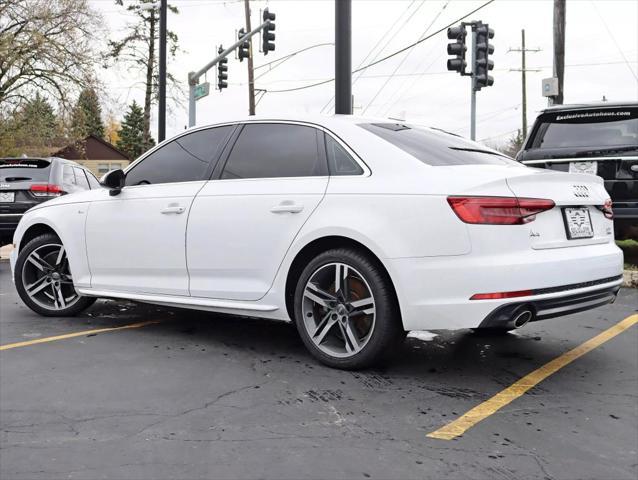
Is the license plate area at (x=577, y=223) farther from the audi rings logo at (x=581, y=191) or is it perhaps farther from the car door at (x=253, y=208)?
the car door at (x=253, y=208)

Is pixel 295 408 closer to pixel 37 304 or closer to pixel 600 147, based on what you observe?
pixel 37 304

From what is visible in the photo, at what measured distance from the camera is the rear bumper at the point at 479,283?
11.4 feet

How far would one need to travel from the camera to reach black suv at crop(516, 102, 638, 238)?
6.97 m

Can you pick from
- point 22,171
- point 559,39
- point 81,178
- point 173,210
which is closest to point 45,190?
point 22,171

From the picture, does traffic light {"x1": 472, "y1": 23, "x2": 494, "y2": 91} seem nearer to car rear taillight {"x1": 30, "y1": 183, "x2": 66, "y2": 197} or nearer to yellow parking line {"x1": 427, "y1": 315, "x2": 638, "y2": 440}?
car rear taillight {"x1": 30, "y1": 183, "x2": 66, "y2": 197}

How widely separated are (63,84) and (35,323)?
24252 millimetres

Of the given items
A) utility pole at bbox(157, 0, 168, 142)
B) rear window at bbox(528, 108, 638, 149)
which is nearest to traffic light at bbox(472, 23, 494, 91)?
rear window at bbox(528, 108, 638, 149)

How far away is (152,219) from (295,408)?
7.22 ft

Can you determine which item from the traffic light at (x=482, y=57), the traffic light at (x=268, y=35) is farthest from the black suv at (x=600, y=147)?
the traffic light at (x=268, y=35)

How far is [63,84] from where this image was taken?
27109mm

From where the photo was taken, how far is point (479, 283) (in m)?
3.47

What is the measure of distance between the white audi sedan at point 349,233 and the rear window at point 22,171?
16.7ft

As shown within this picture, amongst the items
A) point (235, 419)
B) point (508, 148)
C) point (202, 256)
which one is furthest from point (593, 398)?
point (508, 148)

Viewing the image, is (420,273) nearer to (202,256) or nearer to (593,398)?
(593,398)
